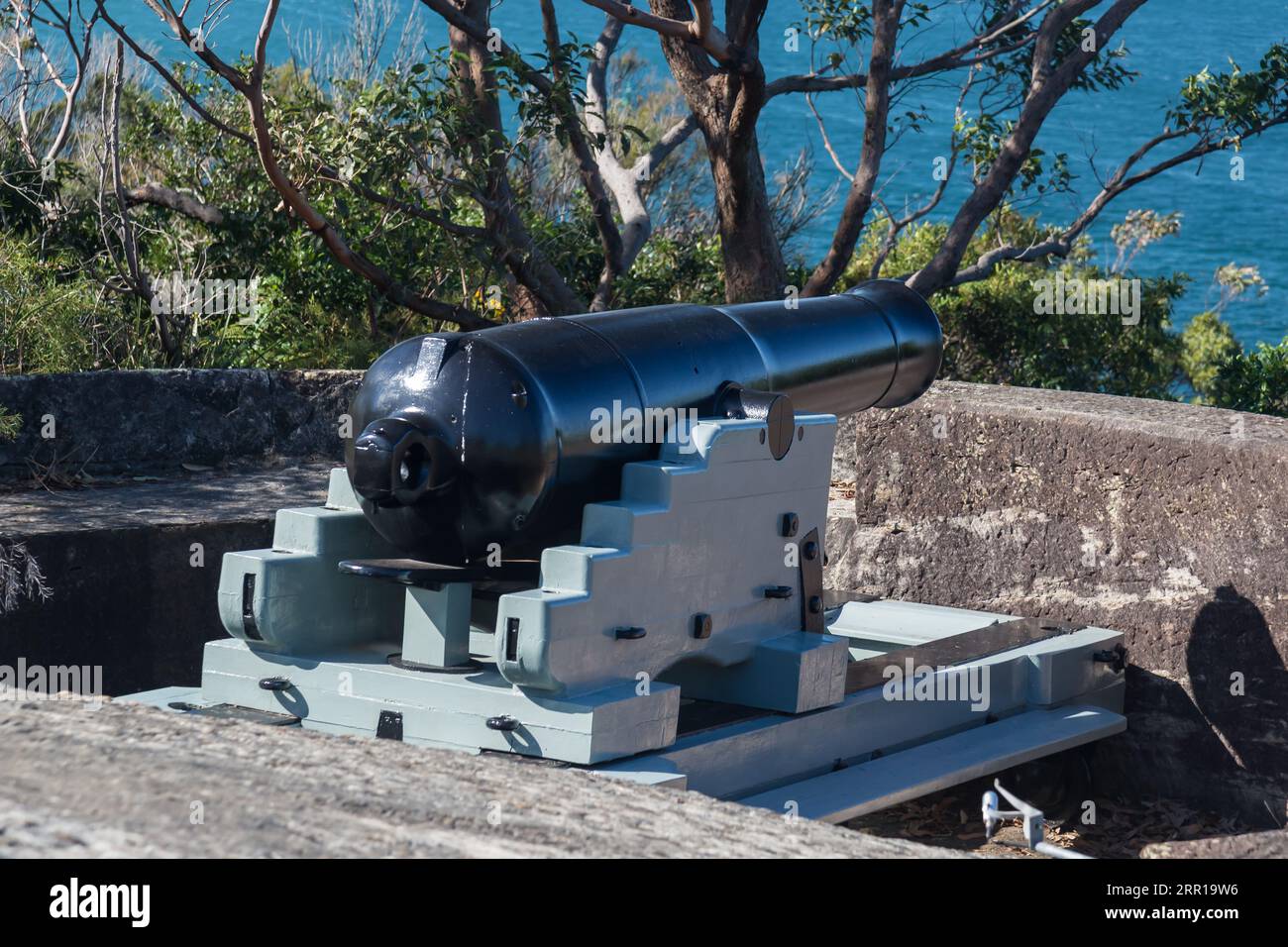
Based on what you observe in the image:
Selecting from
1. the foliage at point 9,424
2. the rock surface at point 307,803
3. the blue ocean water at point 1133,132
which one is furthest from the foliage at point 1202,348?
the blue ocean water at point 1133,132

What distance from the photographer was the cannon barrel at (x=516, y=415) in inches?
140

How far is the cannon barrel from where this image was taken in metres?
3.57

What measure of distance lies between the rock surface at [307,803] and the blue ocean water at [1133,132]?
134 ft

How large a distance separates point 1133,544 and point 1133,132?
71.6 meters

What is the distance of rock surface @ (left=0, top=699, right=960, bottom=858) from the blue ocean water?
40795 millimetres

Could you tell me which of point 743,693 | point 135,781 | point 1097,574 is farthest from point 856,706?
point 135,781

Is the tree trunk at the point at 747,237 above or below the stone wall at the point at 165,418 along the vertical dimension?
above

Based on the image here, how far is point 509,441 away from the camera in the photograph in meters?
3.57

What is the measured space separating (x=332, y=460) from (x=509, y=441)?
3656 millimetres

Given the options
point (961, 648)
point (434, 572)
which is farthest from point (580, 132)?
point (434, 572)

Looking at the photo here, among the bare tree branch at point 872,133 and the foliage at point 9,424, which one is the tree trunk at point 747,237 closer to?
the bare tree branch at point 872,133

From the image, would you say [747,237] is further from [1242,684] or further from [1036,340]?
[1242,684]

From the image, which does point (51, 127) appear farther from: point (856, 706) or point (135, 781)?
point (135, 781)

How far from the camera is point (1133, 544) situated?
5434 millimetres
